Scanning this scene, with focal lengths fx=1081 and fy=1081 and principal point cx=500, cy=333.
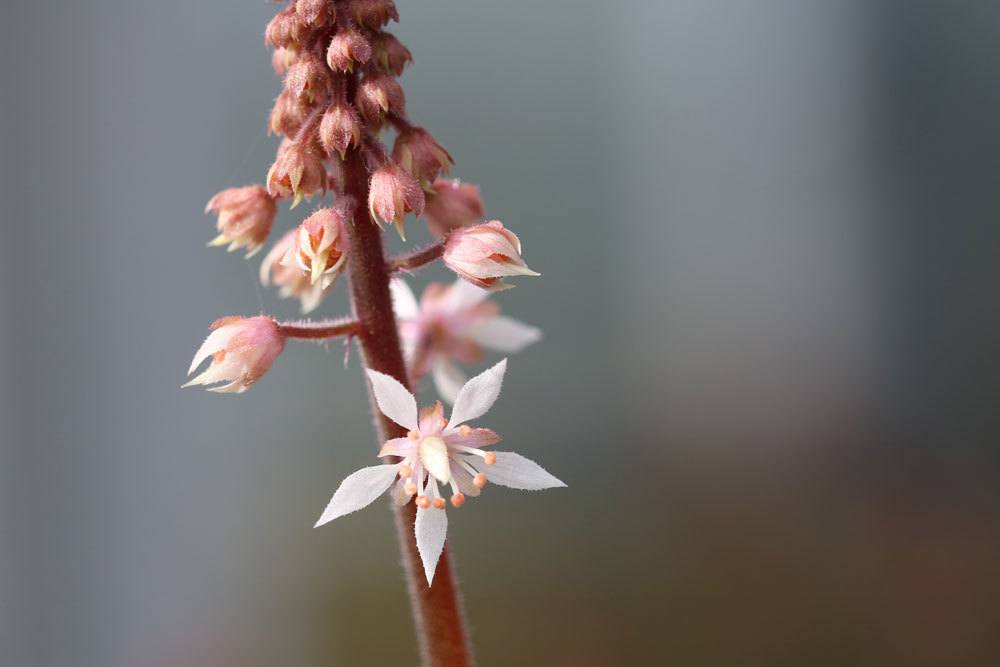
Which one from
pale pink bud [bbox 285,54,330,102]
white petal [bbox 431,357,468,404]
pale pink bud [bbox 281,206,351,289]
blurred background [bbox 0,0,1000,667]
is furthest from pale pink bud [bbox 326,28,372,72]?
blurred background [bbox 0,0,1000,667]

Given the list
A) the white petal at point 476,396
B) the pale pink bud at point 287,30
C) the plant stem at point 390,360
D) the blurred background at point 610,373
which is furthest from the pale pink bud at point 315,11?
the blurred background at point 610,373

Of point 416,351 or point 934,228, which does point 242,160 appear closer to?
point 934,228

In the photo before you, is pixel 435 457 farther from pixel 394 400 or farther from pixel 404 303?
pixel 404 303

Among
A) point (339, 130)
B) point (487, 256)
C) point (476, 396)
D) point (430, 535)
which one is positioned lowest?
point (430, 535)

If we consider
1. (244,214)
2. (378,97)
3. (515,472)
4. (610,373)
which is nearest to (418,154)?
(378,97)

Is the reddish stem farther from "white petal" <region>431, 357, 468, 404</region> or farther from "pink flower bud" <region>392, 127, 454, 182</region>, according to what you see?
"white petal" <region>431, 357, 468, 404</region>
